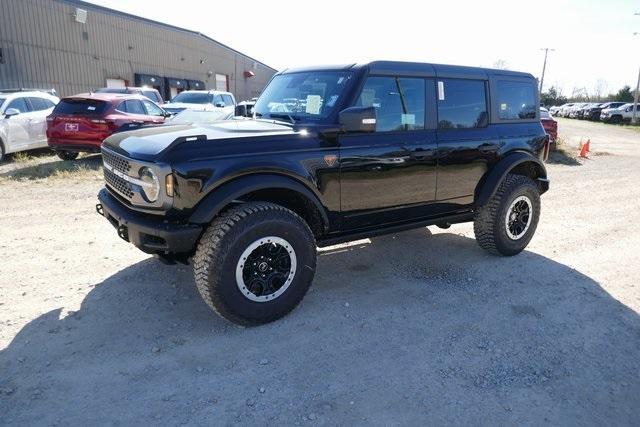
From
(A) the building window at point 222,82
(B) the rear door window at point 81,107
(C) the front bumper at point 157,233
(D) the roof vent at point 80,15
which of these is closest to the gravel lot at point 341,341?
(C) the front bumper at point 157,233

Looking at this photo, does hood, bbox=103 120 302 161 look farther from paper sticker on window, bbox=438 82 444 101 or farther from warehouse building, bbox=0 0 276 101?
warehouse building, bbox=0 0 276 101

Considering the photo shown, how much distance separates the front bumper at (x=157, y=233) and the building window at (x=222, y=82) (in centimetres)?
3896

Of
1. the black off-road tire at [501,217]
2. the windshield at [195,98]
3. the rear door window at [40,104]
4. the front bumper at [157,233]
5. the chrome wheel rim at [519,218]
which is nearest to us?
the front bumper at [157,233]

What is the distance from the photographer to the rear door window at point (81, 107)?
10297mm

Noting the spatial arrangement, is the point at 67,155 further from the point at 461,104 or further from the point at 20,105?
the point at 461,104

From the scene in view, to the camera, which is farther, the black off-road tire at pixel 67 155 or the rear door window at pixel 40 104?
the rear door window at pixel 40 104

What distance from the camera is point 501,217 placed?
507 centimetres

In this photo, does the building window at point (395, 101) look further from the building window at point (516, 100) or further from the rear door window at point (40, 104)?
the rear door window at point (40, 104)

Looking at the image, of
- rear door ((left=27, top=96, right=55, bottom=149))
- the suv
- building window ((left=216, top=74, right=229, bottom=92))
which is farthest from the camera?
building window ((left=216, top=74, right=229, bottom=92))

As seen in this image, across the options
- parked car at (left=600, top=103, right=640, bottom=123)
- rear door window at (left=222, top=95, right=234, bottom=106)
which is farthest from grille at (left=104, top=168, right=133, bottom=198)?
parked car at (left=600, top=103, right=640, bottom=123)

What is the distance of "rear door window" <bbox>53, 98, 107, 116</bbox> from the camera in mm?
10297

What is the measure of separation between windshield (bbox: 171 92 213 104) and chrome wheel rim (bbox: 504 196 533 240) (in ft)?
43.9

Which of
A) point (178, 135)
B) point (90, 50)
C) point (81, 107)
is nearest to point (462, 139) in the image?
point (178, 135)

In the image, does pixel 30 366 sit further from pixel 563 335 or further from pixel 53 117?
pixel 53 117
